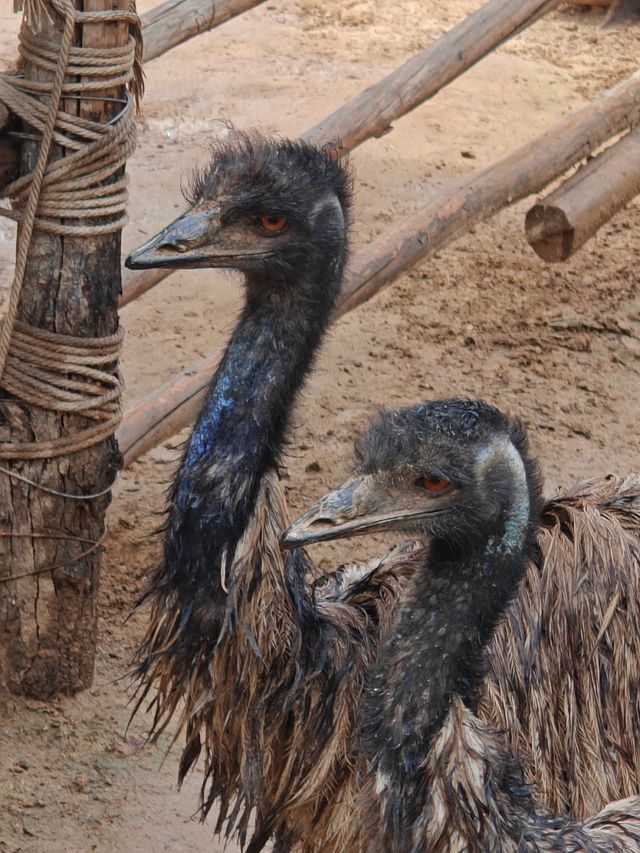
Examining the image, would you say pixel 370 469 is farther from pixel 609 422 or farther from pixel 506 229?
pixel 506 229

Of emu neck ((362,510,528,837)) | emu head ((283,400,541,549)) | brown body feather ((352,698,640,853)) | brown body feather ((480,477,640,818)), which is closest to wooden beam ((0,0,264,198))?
brown body feather ((480,477,640,818))

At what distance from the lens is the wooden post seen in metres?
3.90

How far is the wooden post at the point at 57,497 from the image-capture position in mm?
3902

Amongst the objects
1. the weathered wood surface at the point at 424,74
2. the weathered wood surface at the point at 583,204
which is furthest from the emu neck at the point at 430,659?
the weathered wood surface at the point at 583,204

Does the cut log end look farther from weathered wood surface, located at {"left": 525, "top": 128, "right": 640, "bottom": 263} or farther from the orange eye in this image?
the orange eye

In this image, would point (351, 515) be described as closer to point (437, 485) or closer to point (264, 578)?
point (437, 485)

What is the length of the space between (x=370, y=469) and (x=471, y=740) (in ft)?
1.97

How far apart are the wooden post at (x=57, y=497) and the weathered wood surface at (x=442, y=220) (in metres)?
0.52

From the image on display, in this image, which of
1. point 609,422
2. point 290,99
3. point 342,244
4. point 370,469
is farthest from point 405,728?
point 290,99

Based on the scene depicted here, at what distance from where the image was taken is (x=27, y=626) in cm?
435

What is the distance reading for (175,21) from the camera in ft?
16.8

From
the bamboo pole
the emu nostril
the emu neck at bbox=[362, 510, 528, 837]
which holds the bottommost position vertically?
the emu neck at bbox=[362, 510, 528, 837]

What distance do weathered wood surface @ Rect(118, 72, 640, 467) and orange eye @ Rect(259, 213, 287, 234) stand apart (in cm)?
147

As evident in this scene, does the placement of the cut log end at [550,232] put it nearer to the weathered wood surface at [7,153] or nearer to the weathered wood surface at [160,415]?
the weathered wood surface at [160,415]
